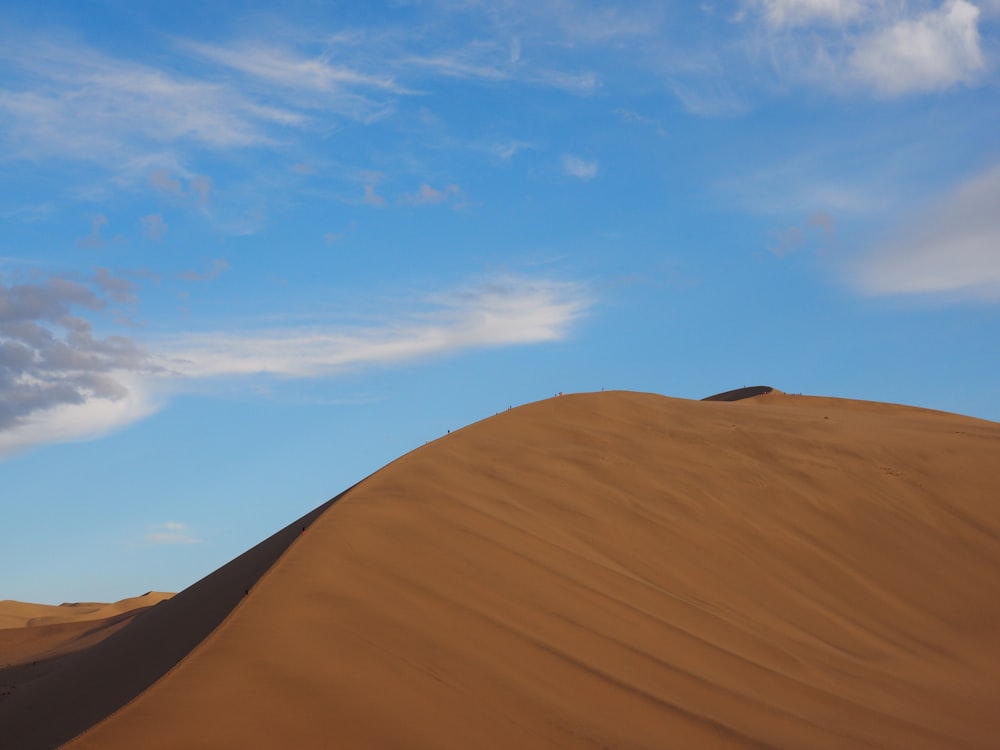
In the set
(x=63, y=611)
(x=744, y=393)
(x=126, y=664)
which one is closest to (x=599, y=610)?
(x=126, y=664)

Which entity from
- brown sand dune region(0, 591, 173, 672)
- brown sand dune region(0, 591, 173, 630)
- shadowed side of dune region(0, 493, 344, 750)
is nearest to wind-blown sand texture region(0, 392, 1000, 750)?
shadowed side of dune region(0, 493, 344, 750)

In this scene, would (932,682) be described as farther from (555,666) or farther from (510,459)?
(510,459)

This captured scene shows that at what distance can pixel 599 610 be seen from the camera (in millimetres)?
9242

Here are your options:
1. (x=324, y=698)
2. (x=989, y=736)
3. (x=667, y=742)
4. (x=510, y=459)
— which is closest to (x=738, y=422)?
(x=510, y=459)

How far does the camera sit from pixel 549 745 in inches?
269

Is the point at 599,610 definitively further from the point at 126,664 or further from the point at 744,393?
the point at 744,393

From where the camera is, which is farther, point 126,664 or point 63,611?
point 63,611

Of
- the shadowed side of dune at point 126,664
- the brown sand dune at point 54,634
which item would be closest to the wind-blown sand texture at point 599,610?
the shadowed side of dune at point 126,664

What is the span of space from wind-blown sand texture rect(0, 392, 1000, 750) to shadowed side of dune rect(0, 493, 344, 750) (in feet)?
0.21

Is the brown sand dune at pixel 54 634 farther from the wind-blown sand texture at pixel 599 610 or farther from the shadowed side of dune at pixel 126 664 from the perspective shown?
the wind-blown sand texture at pixel 599 610

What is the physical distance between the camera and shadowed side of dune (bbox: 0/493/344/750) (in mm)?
7891

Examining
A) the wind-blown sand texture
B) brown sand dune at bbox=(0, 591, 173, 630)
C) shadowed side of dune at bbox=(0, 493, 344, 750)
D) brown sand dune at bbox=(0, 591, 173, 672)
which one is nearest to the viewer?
the wind-blown sand texture

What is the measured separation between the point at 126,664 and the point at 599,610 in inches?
178

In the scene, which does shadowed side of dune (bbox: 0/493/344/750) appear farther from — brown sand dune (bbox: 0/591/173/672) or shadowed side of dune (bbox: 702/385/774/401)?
shadowed side of dune (bbox: 702/385/774/401)
